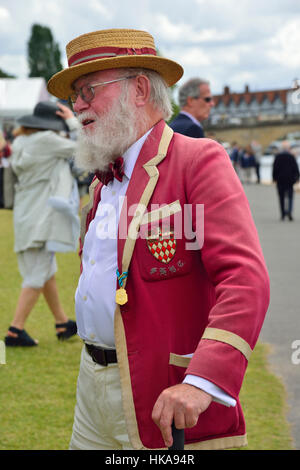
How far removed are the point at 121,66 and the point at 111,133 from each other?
0.77ft

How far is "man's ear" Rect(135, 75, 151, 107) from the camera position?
2.32 m

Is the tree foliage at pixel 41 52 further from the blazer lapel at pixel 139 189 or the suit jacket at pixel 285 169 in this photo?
the blazer lapel at pixel 139 189

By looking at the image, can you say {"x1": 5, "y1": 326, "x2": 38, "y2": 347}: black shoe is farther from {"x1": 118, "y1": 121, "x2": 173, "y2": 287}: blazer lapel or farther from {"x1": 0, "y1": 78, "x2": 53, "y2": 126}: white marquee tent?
{"x1": 0, "y1": 78, "x2": 53, "y2": 126}: white marquee tent

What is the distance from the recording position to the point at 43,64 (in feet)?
271

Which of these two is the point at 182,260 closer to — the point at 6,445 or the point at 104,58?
the point at 104,58

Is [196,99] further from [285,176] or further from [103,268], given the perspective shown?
[285,176]

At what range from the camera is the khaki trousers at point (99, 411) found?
2338 mm

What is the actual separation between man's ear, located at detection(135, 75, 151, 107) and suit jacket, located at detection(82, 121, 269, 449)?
0.20 meters

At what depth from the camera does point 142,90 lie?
233cm

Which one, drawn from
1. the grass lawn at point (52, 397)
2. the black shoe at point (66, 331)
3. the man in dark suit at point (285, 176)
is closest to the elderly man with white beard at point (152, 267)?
the grass lawn at point (52, 397)

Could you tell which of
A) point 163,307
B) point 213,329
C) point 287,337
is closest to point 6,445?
point 163,307

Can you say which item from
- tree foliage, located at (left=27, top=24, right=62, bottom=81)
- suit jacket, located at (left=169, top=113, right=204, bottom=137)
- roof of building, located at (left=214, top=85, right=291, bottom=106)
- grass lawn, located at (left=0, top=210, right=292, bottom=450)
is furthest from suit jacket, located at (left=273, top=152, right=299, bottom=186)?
roof of building, located at (left=214, top=85, right=291, bottom=106)

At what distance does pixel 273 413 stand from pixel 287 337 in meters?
1.84

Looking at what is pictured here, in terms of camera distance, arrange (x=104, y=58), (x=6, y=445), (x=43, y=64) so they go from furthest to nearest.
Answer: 1. (x=43, y=64)
2. (x=6, y=445)
3. (x=104, y=58)
